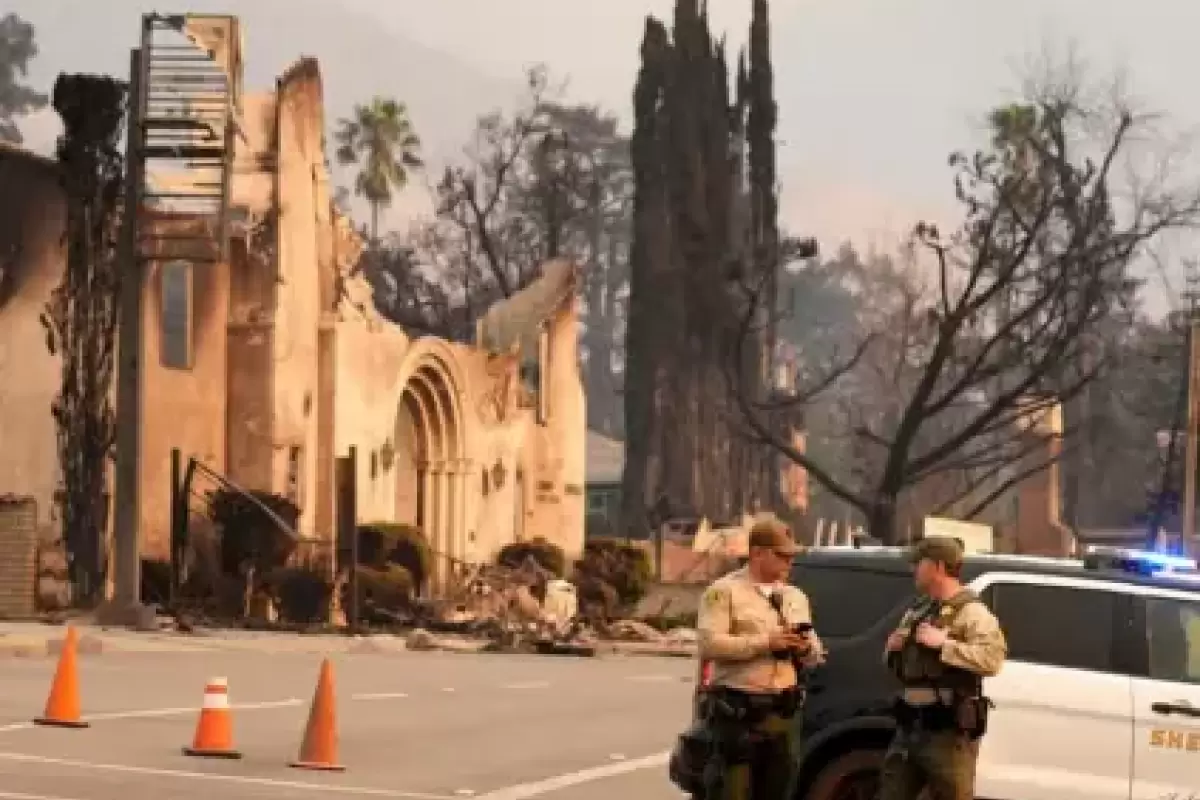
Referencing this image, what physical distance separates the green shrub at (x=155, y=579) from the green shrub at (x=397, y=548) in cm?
623

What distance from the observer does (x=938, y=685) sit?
38.2 ft

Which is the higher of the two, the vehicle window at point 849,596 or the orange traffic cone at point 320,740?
the vehicle window at point 849,596

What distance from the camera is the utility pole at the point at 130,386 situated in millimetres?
34625

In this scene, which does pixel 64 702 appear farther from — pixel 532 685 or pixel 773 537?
pixel 532 685

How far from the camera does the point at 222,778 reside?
16.7 metres

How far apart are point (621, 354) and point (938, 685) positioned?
5858 inches

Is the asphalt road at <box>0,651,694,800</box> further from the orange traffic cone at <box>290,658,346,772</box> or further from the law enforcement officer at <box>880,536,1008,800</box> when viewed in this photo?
the law enforcement officer at <box>880,536,1008,800</box>

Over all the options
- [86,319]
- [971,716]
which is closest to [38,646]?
[86,319]

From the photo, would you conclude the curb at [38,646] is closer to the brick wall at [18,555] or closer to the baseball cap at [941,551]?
the brick wall at [18,555]

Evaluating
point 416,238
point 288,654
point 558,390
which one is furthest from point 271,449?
point 416,238

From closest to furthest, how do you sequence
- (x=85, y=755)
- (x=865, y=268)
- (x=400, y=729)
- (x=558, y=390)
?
(x=85, y=755) → (x=400, y=729) → (x=558, y=390) → (x=865, y=268)

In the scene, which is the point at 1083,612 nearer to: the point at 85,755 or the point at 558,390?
the point at 85,755

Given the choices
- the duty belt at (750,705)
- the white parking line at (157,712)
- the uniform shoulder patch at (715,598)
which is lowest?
the white parking line at (157,712)

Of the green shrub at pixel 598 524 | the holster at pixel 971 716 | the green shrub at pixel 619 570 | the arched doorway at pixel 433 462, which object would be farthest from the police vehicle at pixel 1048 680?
the green shrub at pixel 598 524
